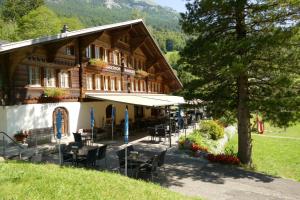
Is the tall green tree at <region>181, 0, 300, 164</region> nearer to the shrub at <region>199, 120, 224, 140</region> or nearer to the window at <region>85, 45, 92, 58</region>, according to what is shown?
the shrub at <region>199, 120, 224, 140</region>

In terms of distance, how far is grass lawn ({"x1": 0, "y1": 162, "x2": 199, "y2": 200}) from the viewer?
24.3ft

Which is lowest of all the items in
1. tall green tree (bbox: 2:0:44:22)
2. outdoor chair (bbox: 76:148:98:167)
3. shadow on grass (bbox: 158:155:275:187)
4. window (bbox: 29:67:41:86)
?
shadow on grass (bbox: 158:155:275:187)

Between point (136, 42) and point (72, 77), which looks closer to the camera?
point (72, 77)

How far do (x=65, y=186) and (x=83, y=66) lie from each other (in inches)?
564

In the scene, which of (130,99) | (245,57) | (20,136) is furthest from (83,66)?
(245,57)

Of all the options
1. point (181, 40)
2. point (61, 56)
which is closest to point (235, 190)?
point (61, 56)

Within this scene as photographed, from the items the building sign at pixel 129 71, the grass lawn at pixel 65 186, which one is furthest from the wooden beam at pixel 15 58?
the building sign at pixel 129 71

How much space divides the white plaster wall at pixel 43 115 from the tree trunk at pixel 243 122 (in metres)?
10.4

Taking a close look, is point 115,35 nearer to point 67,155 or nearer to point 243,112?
point 243,112

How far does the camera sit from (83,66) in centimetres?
2139

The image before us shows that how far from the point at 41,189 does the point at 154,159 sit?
173 inches

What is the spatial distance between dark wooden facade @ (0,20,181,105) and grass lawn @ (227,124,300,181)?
10704mm

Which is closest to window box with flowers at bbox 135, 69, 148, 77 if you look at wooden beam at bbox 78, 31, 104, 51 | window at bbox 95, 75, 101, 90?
window at bbox 95, 75, 101, 90

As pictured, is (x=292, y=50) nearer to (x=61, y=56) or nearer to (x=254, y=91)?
(x=254, y=91)
